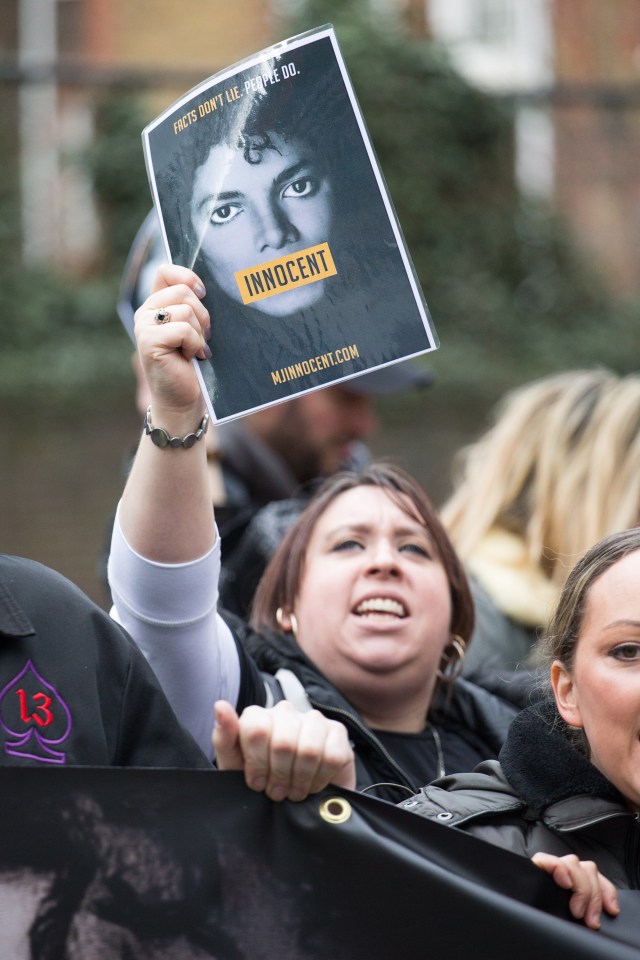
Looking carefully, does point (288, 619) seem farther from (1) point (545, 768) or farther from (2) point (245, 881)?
(2) point (245, 881)

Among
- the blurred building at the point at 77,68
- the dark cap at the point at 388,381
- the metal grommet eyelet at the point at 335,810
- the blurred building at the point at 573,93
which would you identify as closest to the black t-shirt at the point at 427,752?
the metal grommet eyelet at the point at 335,810

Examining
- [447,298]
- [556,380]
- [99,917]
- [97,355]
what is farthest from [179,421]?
[447,298]

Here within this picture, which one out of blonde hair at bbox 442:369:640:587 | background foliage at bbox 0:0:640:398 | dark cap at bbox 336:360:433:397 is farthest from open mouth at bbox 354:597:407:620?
background foliage at bbox 0:0:640:398

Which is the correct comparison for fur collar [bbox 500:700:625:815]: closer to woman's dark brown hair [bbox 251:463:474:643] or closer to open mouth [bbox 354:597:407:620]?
open mouth [bbox 354:597:407:620]

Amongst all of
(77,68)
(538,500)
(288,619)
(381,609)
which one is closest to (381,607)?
(381,609)

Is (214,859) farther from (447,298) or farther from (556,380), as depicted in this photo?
(447,298)

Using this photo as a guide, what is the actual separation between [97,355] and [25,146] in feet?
7.76

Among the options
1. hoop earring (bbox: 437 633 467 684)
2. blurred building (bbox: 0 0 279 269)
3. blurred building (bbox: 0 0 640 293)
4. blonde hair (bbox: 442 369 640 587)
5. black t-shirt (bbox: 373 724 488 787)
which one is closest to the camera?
black t-shirt (bbox: 373 724 488 787)

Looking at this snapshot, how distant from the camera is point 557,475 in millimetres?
3197

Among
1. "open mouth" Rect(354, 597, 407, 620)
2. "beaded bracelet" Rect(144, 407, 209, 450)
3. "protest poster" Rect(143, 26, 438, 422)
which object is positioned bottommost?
"open mouth" Rect(354, 597, 407, 620)

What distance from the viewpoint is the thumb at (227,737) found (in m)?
1.44

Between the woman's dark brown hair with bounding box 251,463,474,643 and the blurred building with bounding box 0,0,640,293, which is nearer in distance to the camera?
the woman's dark brown hair with bounding box 251,463,474,643

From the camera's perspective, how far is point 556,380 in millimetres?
3529

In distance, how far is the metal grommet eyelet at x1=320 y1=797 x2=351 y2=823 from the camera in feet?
4.92
